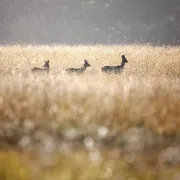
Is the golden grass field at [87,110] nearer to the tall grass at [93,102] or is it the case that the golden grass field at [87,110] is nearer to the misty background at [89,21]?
the tall grass at [93,102]

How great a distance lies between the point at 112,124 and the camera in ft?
15.1

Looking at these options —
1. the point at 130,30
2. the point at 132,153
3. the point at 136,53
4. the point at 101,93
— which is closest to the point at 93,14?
the point at 130,30

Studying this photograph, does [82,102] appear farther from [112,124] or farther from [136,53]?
[136,53]

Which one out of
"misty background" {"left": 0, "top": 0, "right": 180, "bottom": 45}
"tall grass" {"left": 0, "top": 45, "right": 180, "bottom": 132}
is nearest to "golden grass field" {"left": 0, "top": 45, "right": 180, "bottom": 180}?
"tall grass" {"left": 0, "top": 45, "right": 180, "bottom": 132}

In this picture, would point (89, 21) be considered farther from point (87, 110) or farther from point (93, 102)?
point (87, 110)

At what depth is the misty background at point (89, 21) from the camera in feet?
59.5

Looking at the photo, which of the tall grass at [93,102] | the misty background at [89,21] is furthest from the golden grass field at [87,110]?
the misty background at [89,21]

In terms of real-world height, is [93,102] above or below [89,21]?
below

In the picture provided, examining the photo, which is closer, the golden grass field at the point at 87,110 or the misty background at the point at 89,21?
the golden grass field at the point at 87,110

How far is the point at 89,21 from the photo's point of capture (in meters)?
20.2

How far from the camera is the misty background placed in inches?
714

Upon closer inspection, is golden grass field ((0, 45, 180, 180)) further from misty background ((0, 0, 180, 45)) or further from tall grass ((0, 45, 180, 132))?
misty background ((0, 0, 180, 45))

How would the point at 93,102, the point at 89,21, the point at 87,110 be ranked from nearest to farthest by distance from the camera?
the point at 87,110, the point at 93,102, the point at 89,21

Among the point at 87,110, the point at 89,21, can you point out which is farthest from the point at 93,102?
the point at 89,21
